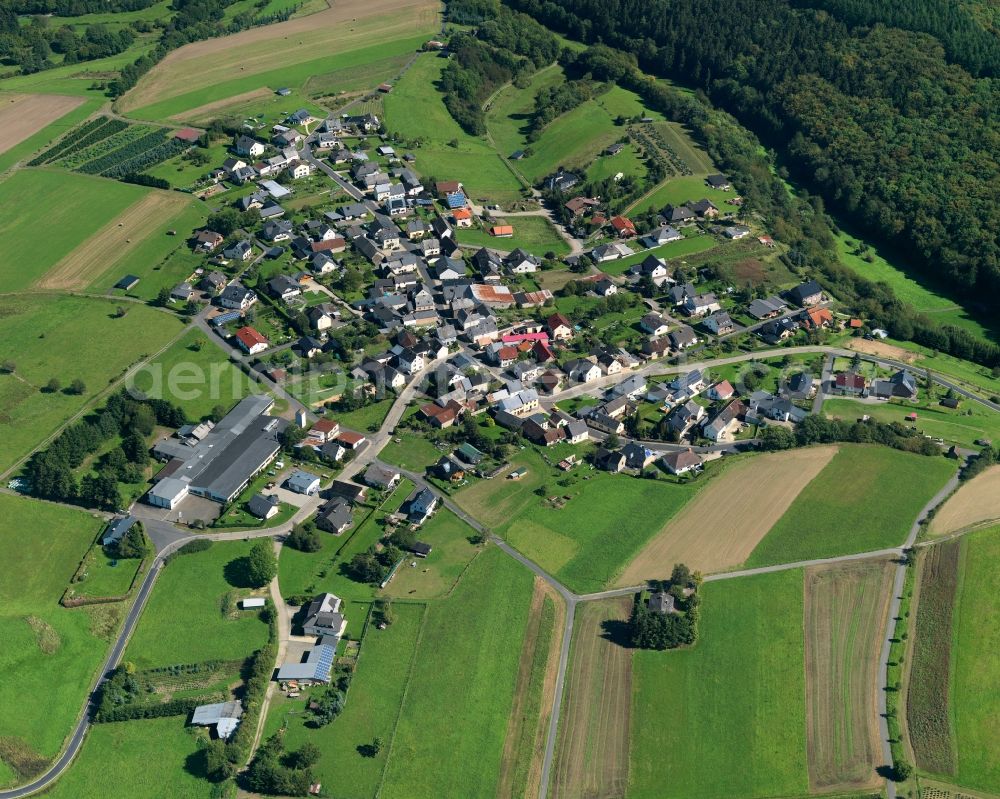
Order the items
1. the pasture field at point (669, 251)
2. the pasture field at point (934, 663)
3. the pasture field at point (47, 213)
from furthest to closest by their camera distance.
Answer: the pasture field at point (669, 251), the pasture field at point (47, 213), the pasture field at point (934, 663)

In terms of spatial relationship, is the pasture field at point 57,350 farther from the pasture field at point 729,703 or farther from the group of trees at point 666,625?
the pasture field at point 729,703

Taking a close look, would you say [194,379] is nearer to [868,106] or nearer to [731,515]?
[731,515]

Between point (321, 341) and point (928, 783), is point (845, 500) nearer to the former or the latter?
point (928, 783)

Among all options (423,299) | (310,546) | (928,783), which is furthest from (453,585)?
(423,299)

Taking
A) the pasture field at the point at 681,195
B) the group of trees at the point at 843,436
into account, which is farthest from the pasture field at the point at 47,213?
the group of trees at the point at 843,436

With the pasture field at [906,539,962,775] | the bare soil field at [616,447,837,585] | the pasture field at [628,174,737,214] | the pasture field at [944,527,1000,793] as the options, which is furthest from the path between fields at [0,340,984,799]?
the pasture field at [628,174,737,214]

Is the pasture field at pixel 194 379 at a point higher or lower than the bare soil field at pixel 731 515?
higher
